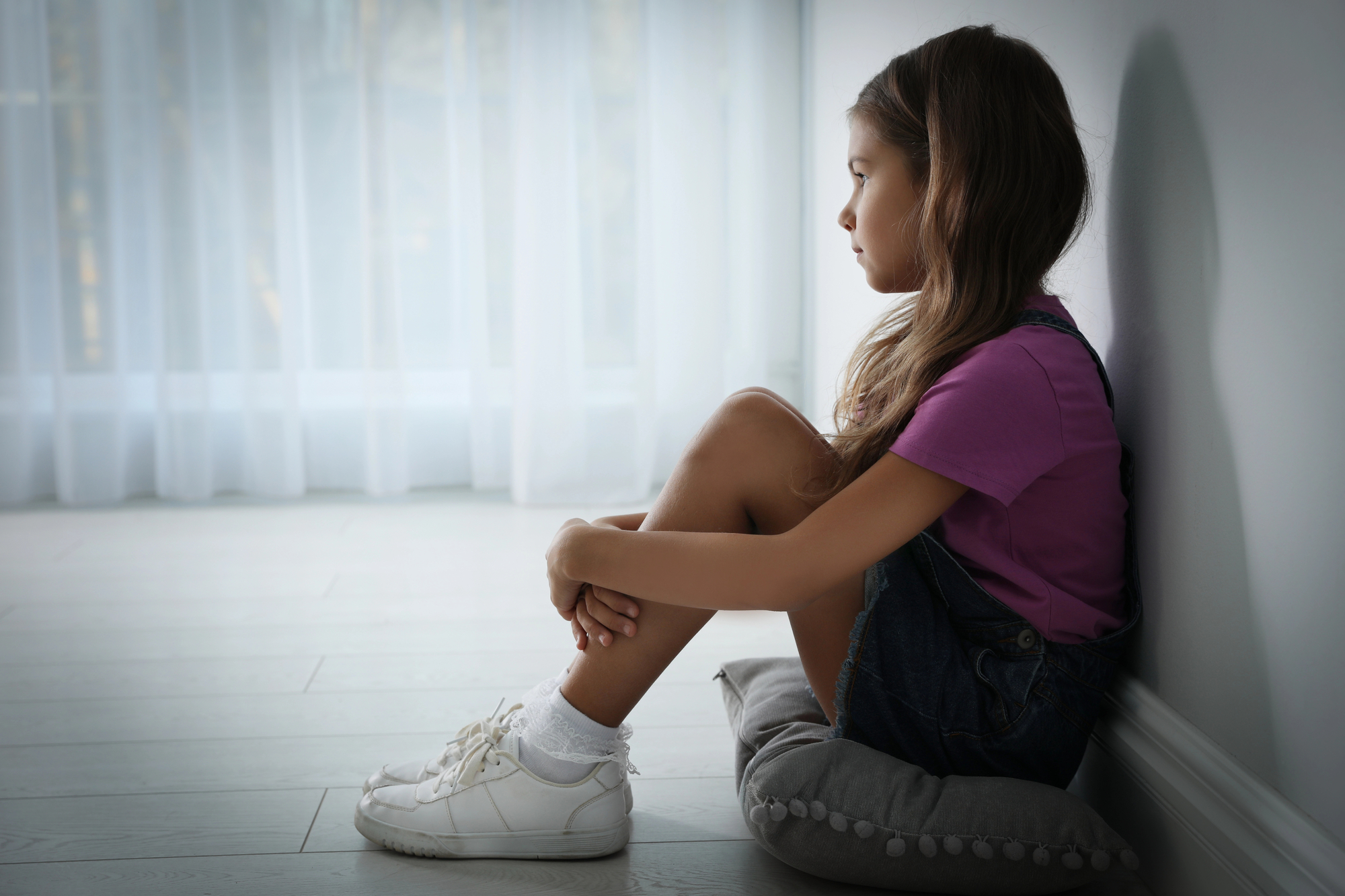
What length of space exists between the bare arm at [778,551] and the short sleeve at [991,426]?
0.07ft

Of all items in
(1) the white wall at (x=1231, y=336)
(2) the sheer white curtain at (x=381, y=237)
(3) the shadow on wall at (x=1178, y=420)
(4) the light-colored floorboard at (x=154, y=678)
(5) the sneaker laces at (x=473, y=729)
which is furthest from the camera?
(2) the sheer white curtain at (x=381, y=237)

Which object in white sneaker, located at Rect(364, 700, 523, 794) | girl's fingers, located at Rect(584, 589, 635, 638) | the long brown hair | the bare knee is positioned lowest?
white sneaker, located at Rect(364, 700, 523, 794)

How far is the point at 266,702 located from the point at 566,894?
0.61 m

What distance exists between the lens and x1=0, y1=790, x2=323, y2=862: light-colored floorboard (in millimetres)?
919

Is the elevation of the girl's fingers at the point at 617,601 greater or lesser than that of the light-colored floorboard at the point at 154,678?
greater

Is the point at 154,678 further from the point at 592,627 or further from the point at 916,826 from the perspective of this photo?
the point at 916,826

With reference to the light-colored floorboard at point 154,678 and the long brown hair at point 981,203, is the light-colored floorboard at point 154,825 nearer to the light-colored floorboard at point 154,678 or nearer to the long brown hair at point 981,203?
the light-colored floorboard at point 154,678

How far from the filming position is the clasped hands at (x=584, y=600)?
85 cm

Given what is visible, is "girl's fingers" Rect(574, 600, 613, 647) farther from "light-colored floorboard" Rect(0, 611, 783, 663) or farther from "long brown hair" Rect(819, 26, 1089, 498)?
"light-colored floorboard" Rect(0, 611, 783, 663)

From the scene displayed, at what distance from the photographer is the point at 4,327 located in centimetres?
257

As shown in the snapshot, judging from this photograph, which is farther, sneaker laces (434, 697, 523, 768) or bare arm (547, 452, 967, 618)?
sneaker laces (434, 697, 523, 768)

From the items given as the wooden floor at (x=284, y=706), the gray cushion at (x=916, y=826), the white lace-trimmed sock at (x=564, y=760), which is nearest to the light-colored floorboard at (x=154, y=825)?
the wooden floor at (x=284, y=706)

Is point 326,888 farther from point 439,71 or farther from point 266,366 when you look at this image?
point 439,71

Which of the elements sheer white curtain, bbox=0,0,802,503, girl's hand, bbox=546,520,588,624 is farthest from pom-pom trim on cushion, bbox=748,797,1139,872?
A: sheer white curtain, bbox=0,0,802,503
